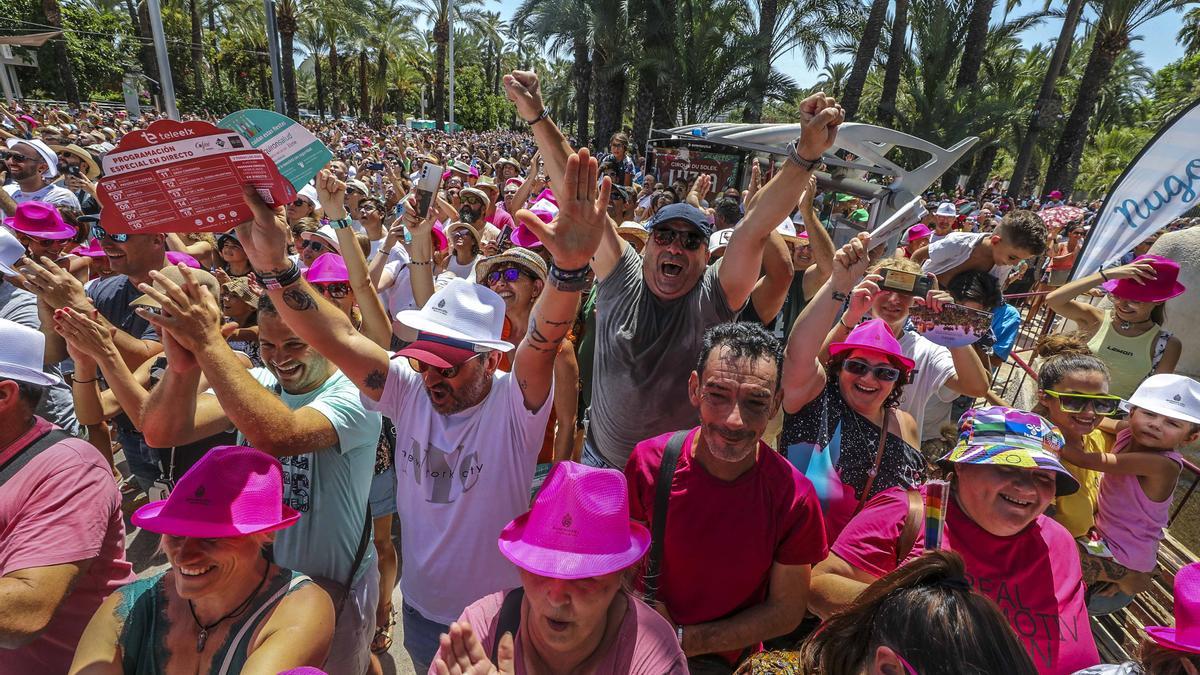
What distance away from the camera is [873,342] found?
2322 millimetres

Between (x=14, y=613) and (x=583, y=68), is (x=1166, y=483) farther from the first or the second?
(x=583, y=68)

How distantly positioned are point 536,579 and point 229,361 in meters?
1.18

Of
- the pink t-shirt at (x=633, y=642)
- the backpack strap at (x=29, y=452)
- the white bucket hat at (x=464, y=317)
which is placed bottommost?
the pink t-shirt at (x=633, y=642)

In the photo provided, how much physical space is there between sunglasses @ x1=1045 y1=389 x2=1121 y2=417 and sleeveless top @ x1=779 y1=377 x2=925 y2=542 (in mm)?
816

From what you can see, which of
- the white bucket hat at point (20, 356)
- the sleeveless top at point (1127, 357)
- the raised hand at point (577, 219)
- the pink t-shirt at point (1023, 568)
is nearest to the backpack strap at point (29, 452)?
the white bucket hat at point (20, 356)

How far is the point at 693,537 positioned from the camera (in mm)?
1819

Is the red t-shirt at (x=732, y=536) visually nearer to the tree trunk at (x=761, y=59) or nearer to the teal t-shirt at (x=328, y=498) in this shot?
the teal t-shirt at (x=328, y=498)

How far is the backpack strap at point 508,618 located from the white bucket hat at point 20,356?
1.72m

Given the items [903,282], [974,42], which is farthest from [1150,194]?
[974,42]

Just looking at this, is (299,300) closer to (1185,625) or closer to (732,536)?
(732,536)

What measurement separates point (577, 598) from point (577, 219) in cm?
110

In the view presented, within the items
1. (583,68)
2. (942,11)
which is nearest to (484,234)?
(583,68)

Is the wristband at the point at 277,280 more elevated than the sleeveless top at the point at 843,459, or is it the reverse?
the wristband at the point at 277,280

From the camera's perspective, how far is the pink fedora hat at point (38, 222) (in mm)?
4074
